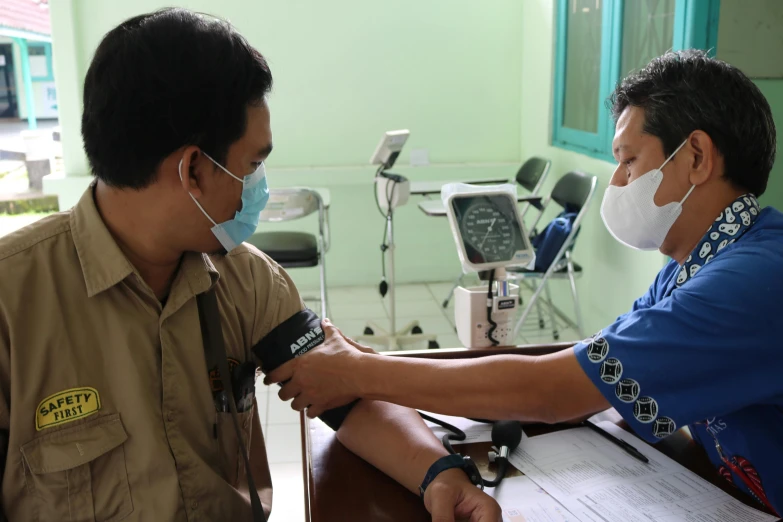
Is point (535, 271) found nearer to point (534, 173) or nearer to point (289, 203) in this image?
point (534, 173)

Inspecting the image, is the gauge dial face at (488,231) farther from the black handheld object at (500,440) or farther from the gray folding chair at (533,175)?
the gray folding chair at (533,175)

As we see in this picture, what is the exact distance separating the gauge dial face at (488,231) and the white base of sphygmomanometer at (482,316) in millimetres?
84

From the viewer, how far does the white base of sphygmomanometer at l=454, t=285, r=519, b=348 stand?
5.09ft

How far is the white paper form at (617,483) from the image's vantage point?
3.33 feet

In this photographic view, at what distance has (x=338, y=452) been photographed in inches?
48.9

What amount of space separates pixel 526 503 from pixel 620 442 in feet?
0.88

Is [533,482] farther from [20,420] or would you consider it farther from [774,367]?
[20,420]

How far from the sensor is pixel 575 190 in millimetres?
3629

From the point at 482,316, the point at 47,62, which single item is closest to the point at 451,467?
the point at 482,316

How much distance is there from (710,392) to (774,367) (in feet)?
0.34

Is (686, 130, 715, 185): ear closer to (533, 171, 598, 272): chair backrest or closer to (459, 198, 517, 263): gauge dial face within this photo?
(459, 198, 517, 263): gauge dial face

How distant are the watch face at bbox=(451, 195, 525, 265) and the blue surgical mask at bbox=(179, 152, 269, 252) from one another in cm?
49

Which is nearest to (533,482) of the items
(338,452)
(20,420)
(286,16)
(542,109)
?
(338,452)

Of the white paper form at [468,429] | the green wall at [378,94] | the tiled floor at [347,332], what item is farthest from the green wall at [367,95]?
the white paper form at [468,429]
